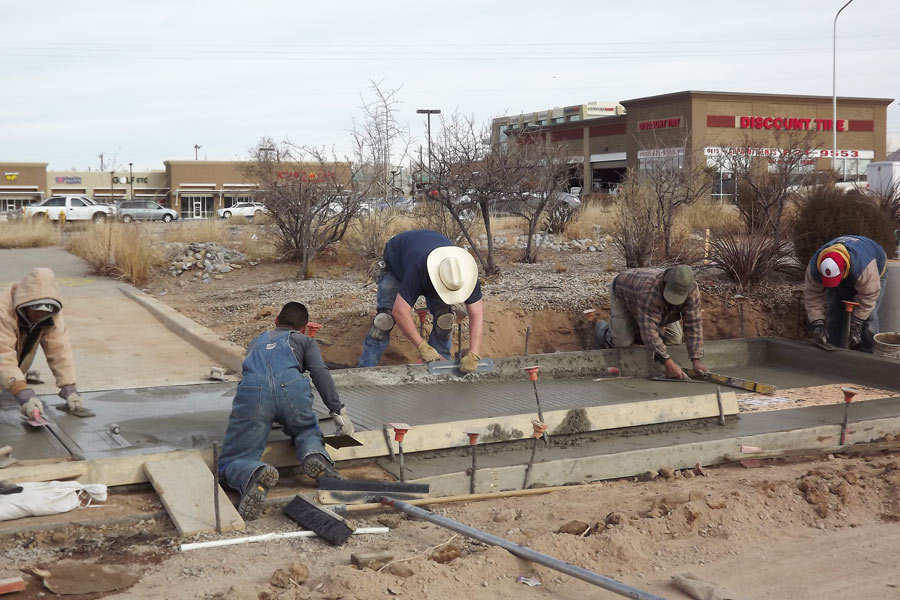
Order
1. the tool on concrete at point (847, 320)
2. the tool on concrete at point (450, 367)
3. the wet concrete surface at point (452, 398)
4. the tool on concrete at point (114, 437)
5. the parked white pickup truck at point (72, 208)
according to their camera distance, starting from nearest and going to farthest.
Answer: the tool on concrete at point (114, 437) < the wet concrete surface at point (452, 398) < the tool on concrete at point (450, 367) < the tool on concrete at point (847, 320) < the parked white pickup truck at point (72, 208)

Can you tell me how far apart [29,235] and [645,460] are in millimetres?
21348

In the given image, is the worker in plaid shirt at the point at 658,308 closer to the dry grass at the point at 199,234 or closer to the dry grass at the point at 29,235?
the dry grass at the point at 199,234

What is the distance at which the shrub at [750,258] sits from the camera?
11.7m

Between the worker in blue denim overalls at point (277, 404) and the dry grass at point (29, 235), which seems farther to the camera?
the dry grass at point (29, 235)

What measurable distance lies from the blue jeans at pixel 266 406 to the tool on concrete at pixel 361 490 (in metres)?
0.24

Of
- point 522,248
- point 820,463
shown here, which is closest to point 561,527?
point 820,463

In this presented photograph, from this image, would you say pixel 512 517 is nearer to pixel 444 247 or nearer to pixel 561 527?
pixel 561 527

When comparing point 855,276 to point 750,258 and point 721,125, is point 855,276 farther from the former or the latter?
point 721,125

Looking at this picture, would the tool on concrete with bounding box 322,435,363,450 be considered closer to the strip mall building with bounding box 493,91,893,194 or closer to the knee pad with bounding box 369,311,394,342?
the knee pad with bounding box 369,311,394,342

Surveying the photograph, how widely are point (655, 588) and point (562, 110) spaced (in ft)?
213

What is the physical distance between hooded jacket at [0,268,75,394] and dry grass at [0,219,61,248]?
18.8 m

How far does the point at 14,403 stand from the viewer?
6461mm

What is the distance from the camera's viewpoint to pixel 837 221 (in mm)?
12070

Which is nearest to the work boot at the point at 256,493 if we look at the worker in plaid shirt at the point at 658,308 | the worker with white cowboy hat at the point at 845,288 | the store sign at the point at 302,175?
the worker in plaid shirt at the point at 658,308
